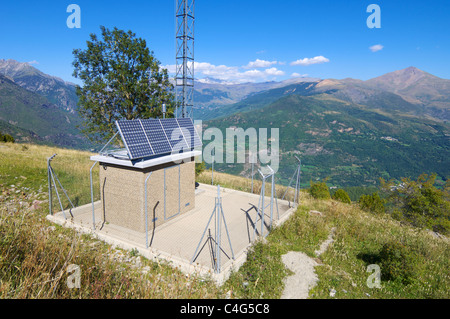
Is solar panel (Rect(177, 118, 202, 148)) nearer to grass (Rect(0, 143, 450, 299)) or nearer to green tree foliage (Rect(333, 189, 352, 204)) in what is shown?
grass (Rect(0, 143, 450, 299))

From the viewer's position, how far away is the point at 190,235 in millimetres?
9570

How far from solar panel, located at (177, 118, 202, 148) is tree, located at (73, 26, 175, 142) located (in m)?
5.73

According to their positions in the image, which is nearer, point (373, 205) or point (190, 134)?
point (190, 134)

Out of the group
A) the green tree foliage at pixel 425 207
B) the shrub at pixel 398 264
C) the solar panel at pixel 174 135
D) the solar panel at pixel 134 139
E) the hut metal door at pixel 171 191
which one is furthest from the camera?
the green tree foliage at pixel 425 207

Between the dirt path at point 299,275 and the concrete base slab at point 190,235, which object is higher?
the concrete base slab at point 190,235

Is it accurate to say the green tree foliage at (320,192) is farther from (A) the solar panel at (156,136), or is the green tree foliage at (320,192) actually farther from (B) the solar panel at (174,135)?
(A) the solar panel at (156,136)

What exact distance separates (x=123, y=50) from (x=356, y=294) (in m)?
18.1

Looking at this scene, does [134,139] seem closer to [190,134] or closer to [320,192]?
[190,134]

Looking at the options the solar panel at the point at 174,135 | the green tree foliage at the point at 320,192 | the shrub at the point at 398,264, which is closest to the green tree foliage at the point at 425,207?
the green tree foliage at the point at 320,192

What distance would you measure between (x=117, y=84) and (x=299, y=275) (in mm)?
15514

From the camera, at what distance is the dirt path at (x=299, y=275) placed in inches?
267

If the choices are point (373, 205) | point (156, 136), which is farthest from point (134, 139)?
point (373, 205)

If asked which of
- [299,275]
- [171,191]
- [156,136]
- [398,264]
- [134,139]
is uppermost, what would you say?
[156,136]
